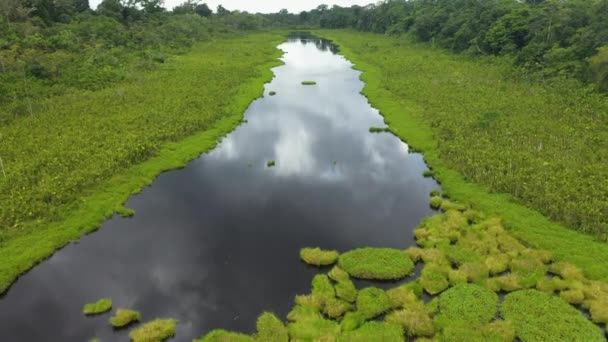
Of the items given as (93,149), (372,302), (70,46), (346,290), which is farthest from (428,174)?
(70,46)

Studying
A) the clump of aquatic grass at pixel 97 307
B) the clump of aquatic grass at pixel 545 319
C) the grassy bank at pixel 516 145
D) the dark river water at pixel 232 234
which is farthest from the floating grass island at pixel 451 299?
the clump of aquatic grass at pixel 97 307

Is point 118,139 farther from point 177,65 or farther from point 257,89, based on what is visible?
point 177,65

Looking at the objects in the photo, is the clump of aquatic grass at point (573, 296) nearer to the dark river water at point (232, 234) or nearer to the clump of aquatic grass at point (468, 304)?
the clump of aquatic grass at point (468, 304)

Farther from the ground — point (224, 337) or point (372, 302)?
point (372, 302)

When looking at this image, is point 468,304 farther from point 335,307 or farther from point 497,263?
point 335,307

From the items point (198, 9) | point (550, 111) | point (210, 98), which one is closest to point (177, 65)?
point (210, 98)

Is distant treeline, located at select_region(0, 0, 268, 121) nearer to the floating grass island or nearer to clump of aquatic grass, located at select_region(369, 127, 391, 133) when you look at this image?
clump of aquatic grass, located at select_region(369, 127, 391, 133)
